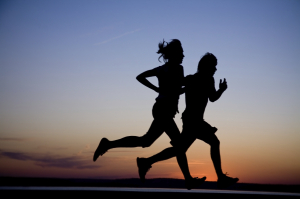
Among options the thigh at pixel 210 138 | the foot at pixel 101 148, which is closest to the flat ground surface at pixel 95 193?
the thigh at pixel 210 138

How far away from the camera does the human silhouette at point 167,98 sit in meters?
5.38

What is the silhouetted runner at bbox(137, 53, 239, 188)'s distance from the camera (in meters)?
5.54

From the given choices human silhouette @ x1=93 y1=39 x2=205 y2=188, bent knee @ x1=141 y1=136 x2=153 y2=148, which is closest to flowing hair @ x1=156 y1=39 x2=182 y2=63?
human silhouette @ x1=93 y1=39 x2=205 y2=188

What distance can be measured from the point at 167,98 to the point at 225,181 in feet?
5.77

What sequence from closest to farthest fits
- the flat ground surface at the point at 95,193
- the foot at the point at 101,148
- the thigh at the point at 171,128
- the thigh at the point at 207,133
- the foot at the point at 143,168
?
the flat ground surface at the point at 95,193 → the thigh at the point at 171,128 → the thigh at the point at 207,133 → the foot at the point at 143,168 → the foot at the point at 101,148

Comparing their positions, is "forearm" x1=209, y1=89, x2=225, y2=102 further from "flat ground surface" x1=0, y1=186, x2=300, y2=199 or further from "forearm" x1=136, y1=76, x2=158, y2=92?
"flat ground surface" x1=0, y1=186, x2=300, y2=199

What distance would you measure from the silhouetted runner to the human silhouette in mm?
170

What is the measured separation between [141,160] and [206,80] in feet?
6.20

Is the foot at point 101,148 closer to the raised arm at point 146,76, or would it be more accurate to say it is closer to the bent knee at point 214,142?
the raised arm at point 146,76

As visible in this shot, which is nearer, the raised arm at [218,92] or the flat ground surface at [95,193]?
the flat ground surface at [95,193]

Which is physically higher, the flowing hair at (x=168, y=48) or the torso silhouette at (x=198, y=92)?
the flowing hair at (x=168, y=48)

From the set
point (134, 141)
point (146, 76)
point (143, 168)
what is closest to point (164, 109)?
point (146, 76)

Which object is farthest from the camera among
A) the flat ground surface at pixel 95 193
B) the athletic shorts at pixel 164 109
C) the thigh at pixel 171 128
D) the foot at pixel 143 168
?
the foot at pixel 143 168

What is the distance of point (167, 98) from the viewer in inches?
210
